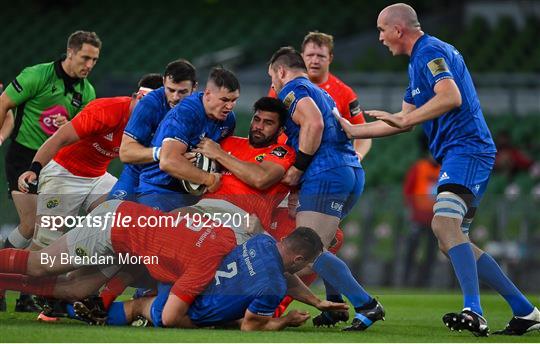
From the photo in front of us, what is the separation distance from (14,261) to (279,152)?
6.02ft

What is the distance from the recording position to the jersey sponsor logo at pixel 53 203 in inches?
304

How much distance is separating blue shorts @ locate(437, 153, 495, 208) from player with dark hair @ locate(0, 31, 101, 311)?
3.15 metres

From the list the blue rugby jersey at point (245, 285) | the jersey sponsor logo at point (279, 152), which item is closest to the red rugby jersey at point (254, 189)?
the jersey sponsor logo at point (279, 152)

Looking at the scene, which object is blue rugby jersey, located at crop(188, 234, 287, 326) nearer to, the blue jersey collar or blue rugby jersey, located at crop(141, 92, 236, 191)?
blue rugby jersey, located at crop(141, 92, 236, 191)

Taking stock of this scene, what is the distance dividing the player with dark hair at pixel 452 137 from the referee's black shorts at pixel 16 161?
287cm

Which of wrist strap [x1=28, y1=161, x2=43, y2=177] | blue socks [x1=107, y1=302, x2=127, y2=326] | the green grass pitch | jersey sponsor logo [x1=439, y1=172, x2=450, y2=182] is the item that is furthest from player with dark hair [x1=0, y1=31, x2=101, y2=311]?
jersey sponsor logo [x1=439, y1=172, x2=450, y2=182]

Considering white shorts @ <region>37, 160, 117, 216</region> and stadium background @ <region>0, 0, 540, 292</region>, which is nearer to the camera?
white shorts @ <region>37, 160, 117, 216</region>

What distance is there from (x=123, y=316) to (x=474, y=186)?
2.35 metres

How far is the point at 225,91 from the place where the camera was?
7051 millimetres

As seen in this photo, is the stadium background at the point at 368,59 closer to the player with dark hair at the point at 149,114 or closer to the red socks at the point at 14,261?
the player with dark hair at the point at 149,114

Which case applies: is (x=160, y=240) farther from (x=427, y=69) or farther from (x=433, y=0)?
(x=433, y=0)

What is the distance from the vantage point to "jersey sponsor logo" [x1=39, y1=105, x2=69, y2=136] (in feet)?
28.6

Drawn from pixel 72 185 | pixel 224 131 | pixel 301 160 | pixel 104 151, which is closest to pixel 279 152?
pixel 301 160

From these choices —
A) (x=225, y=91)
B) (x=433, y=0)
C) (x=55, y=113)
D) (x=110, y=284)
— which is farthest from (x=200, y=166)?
(x=433, y=0)
